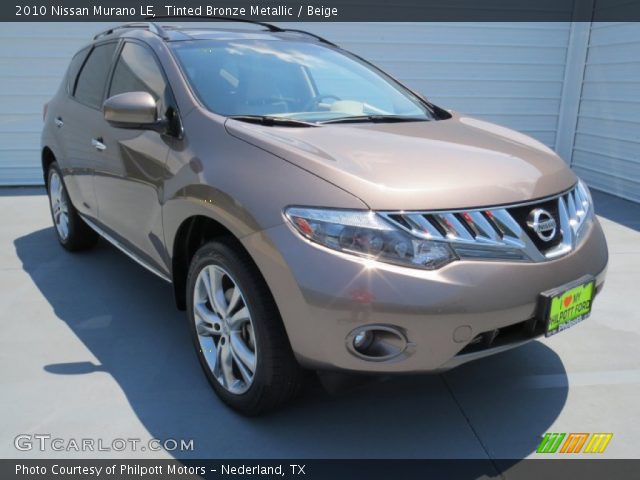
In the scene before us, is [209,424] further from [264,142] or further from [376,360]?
[264,142]

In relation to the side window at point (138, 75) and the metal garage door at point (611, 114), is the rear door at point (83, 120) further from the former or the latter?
the metal garage door at point (611, 114)

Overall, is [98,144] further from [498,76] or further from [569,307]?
[498,76]

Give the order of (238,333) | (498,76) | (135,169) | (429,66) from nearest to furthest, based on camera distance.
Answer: (238,333)
(135,169)
(429,66)
(498,76)

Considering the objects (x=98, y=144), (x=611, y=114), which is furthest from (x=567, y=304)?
(x=611, y=114)

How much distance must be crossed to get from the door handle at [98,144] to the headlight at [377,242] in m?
1.90

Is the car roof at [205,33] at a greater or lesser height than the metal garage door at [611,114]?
greater

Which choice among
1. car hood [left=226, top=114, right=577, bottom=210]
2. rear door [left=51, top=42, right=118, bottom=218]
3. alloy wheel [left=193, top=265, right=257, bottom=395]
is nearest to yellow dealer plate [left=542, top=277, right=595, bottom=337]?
car hood [left=226, top=114, right=577, bottom=210]

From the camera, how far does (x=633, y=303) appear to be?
346 cm

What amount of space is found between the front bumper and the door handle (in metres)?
1.69

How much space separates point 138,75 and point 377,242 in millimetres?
1922

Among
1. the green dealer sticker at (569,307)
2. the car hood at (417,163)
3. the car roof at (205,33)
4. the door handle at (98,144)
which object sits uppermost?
the car roof at (205,33)

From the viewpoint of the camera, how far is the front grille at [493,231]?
1.80 meters

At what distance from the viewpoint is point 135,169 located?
2775 millimetres

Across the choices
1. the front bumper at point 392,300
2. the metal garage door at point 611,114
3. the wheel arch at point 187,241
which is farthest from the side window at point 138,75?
the metal garage door at point 611,114
